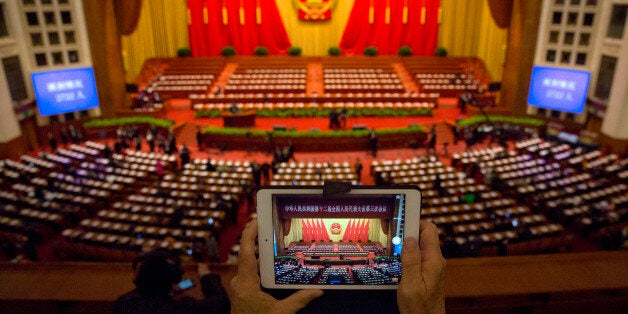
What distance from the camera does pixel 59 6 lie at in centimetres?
2347

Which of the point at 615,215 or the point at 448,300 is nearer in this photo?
the point at 448,300

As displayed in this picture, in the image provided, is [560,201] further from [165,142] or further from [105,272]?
[165,142]

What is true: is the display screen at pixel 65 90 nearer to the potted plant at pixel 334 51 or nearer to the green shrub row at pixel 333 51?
the green shrub row at pixel 333 51

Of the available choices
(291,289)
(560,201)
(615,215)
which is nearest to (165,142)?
(560,201)

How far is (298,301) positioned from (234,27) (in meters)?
37.3

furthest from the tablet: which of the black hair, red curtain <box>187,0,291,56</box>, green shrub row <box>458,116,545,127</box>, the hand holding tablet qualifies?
red curtain <box>187,0,291,56</box>

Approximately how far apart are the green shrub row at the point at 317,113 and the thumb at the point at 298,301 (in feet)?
80.6

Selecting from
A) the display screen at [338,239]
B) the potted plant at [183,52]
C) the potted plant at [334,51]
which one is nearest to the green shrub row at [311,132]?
the potted plant at [183,52]

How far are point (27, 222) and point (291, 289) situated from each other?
1361cm

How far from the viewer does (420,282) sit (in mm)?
1791

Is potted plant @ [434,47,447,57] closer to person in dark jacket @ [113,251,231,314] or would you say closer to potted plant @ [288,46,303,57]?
potted plant @ [288,46,303,57]

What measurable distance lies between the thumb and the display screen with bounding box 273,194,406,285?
23 cm

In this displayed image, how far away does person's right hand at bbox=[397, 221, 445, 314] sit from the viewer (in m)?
1.77

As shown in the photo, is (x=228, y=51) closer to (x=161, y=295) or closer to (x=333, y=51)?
A: (x=333, y=51)
